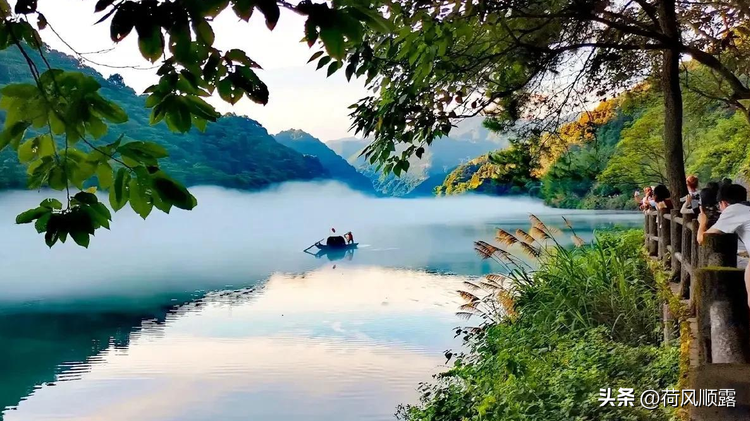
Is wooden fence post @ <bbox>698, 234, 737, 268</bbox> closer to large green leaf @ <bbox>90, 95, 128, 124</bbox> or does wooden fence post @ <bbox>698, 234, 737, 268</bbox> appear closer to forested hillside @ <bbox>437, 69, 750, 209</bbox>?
large green leaf @ <bbox>90, 95, 128, 124</bbox>

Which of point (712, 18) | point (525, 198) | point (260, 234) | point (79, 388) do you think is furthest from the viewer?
point (525, 198)

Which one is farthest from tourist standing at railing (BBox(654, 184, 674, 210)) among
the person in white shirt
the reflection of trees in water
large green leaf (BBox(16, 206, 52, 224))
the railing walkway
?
the reflection of trees in water

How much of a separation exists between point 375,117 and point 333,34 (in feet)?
9.87

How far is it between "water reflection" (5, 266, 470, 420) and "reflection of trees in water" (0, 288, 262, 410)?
0.09 meters

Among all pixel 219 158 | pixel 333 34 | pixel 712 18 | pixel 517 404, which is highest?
pixel 219 158

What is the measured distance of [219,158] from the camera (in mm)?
58125

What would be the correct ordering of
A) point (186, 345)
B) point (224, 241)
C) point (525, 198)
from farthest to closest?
point (525, 198) → point (224, 241) → point (186, 345)

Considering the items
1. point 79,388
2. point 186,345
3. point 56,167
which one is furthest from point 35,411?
point 56,167

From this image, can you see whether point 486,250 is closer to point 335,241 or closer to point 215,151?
point 335,241

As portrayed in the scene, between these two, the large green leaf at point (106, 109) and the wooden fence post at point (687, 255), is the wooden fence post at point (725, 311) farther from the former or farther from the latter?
the large green leaf at point (106, 109)

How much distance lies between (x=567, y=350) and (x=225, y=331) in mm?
14101

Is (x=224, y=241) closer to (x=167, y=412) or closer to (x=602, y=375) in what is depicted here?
(x=167, y=412)

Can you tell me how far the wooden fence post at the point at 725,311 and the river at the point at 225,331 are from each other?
268 inches

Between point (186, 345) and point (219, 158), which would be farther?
point (219, 158)
